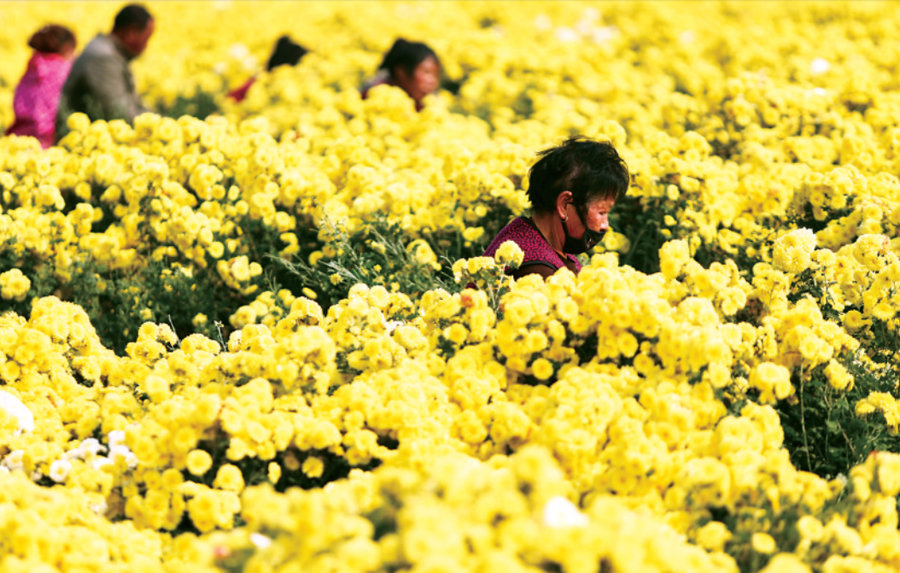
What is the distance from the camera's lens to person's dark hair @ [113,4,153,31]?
7.64 m

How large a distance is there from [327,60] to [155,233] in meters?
6.03

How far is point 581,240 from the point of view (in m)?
4.22

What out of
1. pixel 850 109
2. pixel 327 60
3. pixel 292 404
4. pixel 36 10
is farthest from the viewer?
pixel 36 10

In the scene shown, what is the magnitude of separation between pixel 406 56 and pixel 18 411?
4.94 metres

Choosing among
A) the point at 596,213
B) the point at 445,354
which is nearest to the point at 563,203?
the point at 596,213

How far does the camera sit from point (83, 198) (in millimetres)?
5461

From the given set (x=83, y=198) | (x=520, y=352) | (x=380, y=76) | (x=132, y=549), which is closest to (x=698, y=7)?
(x=380, y=76)

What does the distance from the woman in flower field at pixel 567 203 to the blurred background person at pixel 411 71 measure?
3.75 meters

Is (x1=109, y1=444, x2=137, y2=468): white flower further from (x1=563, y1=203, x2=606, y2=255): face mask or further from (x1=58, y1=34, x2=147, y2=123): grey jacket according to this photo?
(x1=58, y1=34, x2=147, y2=123): grey jacket

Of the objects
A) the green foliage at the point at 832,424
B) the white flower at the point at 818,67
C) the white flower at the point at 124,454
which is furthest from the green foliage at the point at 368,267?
the white flower at the point at 818,67

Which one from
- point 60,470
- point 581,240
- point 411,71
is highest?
point 411,71

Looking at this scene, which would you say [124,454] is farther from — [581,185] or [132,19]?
[132,19]

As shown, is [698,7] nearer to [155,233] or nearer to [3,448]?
[155,233]

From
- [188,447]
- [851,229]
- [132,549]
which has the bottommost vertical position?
[132,549]
